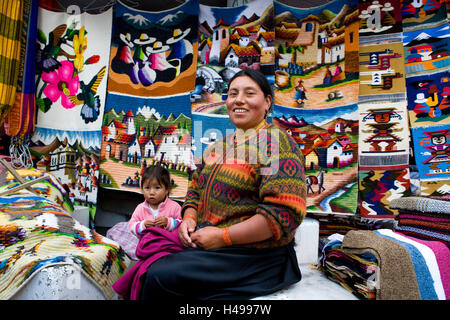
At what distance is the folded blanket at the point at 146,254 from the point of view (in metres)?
1.03

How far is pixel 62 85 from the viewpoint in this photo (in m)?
2.79

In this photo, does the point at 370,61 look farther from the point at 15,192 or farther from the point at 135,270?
the point at 15,192

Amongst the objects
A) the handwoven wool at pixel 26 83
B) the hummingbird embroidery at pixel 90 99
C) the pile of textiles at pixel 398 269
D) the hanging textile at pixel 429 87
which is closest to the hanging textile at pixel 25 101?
the handwoven wool at pixel 26 83

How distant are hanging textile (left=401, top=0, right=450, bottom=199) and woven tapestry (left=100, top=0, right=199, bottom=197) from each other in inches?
68.5

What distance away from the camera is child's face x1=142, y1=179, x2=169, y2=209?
2096 millimetres

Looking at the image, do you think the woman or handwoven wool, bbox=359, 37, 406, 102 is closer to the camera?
the woman

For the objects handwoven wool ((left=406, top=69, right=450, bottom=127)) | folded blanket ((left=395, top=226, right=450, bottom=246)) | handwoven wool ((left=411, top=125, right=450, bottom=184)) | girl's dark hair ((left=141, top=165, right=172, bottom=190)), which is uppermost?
handwoven wool ((left=406, top=69, right=450, bottom=127))

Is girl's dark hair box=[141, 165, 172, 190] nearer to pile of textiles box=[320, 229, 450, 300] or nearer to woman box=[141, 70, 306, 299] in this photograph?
woman box=[141, 70, 306, 299]

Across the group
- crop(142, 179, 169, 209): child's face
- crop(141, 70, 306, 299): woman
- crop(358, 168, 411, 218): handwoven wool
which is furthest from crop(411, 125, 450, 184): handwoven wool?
crop(142, 179, 169, 209): child's face

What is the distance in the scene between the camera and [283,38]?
2.58m

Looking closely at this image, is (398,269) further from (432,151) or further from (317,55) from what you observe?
(317,55)

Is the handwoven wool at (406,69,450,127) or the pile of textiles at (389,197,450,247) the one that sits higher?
the handwoven wool at (406,69,450,127)

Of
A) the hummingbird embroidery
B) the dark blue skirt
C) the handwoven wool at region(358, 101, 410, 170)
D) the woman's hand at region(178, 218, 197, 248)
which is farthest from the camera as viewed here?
the hummingbird embroidery
